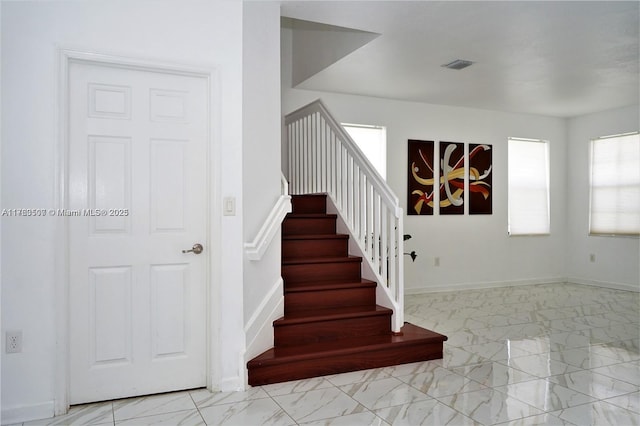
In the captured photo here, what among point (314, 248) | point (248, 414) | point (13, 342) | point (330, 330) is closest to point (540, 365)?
point (330, 330)

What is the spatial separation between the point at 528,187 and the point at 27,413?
705 centimetres

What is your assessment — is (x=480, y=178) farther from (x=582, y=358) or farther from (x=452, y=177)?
(x=582, y=358)

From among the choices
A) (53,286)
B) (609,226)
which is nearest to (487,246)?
(609,226)

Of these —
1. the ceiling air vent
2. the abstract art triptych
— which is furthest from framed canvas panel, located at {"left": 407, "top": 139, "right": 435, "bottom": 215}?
the ceiling air vent

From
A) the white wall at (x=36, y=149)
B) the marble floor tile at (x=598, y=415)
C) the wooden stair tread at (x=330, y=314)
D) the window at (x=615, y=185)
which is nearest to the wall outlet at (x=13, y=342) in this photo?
the white wall at (x=36, y=149)

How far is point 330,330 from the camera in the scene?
3.59 metres

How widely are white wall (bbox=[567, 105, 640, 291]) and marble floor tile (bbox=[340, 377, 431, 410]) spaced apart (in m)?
5.27

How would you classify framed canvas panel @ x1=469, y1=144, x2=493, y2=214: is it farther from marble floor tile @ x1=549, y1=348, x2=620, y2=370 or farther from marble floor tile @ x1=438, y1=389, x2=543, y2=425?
marble floor tile @ x1=438, y1=389, x2=543, y2=425

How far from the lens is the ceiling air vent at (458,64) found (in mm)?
4789

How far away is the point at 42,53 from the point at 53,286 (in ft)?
4.33

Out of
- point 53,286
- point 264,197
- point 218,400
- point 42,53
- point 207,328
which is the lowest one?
point 218,400

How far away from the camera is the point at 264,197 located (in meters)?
3.35

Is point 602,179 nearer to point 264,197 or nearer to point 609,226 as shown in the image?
point 609,226

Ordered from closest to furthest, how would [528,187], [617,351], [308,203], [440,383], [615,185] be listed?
[440,383] < [617,351] < [308,203] < [615,185] < [528,187]
